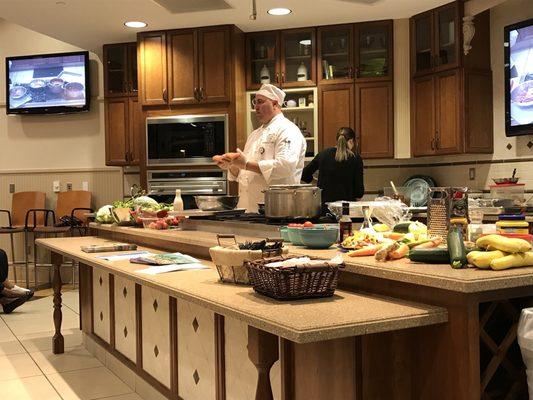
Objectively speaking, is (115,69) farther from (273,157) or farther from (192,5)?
(273,157)

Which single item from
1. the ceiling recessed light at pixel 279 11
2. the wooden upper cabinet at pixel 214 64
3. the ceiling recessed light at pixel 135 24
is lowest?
the wooden upper cabinet at pixel 214 64

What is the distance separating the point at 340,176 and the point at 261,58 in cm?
210

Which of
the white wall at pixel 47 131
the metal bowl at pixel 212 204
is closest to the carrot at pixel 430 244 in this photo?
the metal bowl at pixel 212 204

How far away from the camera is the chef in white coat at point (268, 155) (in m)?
4.08

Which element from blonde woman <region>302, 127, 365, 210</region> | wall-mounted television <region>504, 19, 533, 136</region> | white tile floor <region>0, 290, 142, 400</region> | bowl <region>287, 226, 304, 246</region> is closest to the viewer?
bowl <region>287, 226, 304, 246</region>

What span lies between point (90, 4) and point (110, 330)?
3.07 m

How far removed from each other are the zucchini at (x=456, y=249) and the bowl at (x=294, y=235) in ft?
2.45

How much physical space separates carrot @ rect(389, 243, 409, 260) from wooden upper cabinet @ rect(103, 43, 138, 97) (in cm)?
550

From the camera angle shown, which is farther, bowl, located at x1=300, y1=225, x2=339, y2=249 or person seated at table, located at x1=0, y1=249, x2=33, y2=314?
person seated at table, located at x1=0, y1=249, x2=33, y2=314

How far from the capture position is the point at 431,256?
6.93 ft

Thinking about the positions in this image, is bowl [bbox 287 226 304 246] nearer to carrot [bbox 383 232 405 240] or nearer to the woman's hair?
carrot [bbox 383 232 405 240]

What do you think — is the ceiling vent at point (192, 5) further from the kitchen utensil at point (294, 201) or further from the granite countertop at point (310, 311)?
the granite countertop at point (310, 311)

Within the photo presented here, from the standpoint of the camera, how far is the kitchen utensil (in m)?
3.07

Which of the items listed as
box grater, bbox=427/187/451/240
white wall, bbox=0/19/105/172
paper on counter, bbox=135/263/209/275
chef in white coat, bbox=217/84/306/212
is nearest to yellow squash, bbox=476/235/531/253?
box grater, bbox=427/187/451/240
